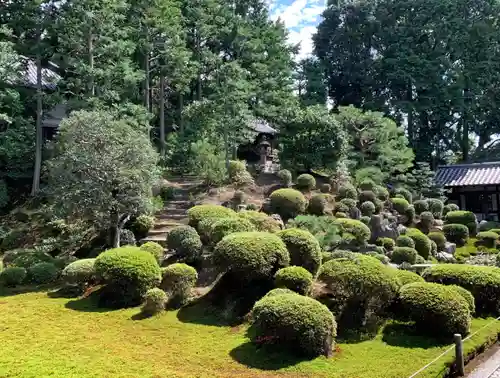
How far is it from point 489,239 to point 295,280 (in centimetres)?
1455

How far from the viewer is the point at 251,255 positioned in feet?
33.6

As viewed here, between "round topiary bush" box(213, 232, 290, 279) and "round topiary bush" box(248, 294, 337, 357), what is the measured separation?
175 centimetres

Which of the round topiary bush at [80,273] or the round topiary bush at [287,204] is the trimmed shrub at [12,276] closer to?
the round topiary bush at [80,273]

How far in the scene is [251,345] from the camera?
8.72 meters

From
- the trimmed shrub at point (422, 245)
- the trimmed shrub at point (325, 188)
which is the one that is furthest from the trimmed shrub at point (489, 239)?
the trimmed shrub at point (325, 188)

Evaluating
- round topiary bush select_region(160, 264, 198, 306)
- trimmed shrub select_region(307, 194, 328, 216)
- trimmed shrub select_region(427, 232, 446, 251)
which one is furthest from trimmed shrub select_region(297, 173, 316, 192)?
round topiary bush select_region(160, 264, 198, 306)

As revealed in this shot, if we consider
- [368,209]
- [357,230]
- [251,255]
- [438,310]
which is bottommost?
[438,310]

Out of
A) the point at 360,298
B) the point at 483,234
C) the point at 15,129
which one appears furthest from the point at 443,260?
the point at 15,129

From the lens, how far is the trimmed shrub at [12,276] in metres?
12.9

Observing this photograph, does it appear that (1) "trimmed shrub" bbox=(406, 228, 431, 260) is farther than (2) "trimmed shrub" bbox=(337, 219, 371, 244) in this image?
Yes

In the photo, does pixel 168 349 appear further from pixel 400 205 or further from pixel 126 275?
pixel 400 205

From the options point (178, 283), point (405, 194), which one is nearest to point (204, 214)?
point (178, 283)

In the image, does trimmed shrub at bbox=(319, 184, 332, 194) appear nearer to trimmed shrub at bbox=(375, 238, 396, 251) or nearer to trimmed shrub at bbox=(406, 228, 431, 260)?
trimmed shrub at bbox=(375, 238, 396, 251)

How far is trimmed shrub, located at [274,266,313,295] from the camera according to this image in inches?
396
